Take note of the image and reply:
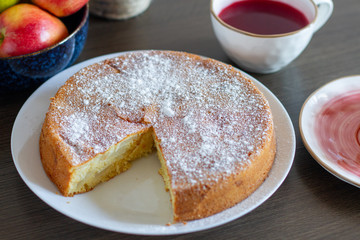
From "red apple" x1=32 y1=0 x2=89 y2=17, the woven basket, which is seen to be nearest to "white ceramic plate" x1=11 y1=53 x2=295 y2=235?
"red apple" x1=32 y1=0 x2=89 y2=17

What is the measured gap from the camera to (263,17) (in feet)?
5.53

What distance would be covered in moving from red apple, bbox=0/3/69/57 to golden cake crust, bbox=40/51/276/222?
19 cm

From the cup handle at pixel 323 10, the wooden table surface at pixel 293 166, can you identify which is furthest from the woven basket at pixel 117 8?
the cup handle at pixel 323 10

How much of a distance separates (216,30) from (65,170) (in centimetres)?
85

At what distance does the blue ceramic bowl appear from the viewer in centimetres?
143

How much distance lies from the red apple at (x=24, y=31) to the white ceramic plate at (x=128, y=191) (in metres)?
0.19

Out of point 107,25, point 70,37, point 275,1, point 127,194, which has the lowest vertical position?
point 127,194

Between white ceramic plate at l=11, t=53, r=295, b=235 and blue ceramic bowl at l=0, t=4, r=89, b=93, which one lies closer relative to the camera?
white ceramic plate at l=11, t=53, r=295, b=235

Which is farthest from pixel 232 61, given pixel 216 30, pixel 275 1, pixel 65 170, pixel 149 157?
pixel 65 170

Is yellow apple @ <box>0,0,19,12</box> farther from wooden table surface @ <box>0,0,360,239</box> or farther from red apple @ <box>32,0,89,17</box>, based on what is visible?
wooden table surface @ <box>0,0,360,239</box>

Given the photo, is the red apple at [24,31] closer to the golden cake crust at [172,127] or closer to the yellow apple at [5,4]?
the yellow apple at [5,4]

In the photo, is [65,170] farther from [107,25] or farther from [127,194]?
[107,25]

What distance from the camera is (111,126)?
1.32 meters

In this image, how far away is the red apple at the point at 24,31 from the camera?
1.45 metres
